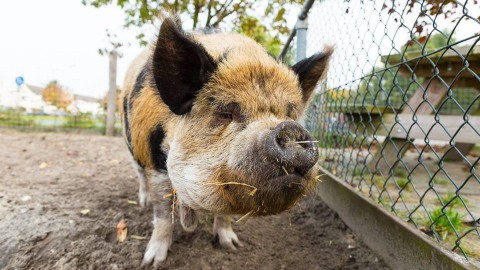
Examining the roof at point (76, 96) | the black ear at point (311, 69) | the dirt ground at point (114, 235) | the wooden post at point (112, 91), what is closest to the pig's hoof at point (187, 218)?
the dirt ground at point (114, 235)

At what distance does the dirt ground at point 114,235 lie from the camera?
102 inches

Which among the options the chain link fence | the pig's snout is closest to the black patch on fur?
the pig's snout

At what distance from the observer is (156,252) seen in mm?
2750

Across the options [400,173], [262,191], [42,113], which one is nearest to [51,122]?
[42,113]

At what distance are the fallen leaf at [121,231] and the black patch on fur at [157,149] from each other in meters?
0.80

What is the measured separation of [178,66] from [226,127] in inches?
19.5

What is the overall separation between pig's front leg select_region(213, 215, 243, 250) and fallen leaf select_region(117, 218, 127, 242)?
0.80m

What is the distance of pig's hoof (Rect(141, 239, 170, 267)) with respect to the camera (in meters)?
2.71

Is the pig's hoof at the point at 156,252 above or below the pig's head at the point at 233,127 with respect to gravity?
below

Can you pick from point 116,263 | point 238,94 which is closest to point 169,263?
point 116,263

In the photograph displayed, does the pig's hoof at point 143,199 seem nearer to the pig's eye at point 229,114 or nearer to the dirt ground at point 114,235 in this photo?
the dirt ground at point 114,235

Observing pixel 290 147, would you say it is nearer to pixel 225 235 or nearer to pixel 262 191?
pixel 262 191

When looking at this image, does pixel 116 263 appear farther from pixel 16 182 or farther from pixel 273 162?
pixel 16 182

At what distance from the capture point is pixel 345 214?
3.22 meters
